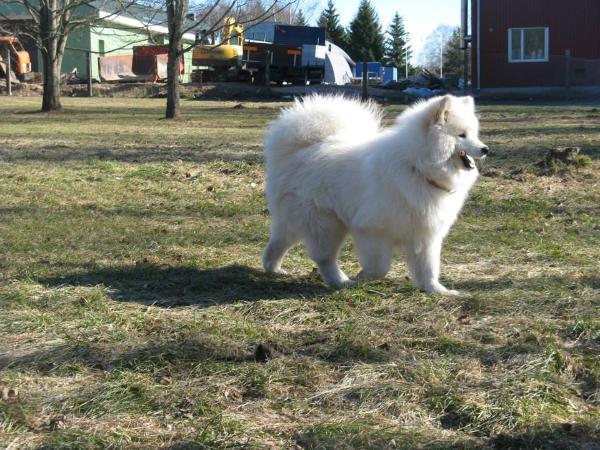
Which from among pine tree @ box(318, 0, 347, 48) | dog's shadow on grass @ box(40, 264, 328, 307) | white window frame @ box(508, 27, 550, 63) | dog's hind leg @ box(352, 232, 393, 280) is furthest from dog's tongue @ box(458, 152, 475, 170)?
pine tree @ box(318, 0, 347, 48)

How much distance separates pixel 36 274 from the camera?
21.4 feet

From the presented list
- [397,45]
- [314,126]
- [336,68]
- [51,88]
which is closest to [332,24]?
[397,45]

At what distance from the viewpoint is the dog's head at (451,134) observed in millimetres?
5820

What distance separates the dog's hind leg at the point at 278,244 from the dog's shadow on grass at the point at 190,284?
4.6 inches

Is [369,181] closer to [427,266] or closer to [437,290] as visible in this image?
[427,266]

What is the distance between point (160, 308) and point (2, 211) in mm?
4697

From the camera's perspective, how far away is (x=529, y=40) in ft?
125

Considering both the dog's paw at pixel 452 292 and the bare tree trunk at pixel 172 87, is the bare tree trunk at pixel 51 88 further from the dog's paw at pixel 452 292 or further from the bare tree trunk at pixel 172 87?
the dog's paw at pixel 452 292

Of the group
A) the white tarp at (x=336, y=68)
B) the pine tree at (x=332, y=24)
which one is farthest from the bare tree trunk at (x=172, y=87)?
the pine tree at (x=332, y=24)

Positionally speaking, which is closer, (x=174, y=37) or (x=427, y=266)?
(x=427, y=266)

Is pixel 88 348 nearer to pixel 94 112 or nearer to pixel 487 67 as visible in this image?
pixel 94 112

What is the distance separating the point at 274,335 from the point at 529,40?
36.4 metres

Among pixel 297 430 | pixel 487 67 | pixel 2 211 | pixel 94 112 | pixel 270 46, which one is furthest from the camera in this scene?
pixel 270 46

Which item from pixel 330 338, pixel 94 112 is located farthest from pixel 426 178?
pixel 94 112
